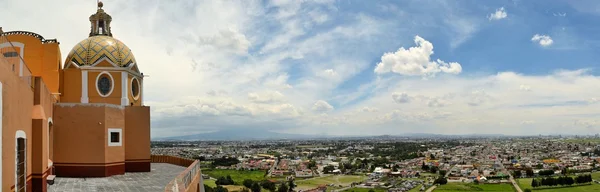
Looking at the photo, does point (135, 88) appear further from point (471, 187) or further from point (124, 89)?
point (471, 187)

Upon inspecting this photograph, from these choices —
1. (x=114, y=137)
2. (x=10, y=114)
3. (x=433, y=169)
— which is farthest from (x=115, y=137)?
(x=433, y=169)

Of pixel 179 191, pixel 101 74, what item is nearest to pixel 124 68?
pixel 101 74

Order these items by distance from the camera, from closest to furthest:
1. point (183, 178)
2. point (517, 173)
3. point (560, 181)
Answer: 1. point (183, 178)
2. point (560, 181)
3. point (517, 173)

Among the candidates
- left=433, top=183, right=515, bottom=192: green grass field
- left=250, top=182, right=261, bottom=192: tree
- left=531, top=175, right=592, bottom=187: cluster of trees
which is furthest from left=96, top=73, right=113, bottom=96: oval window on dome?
left=531, top=175, right=592, bottom=187: cluster of trees

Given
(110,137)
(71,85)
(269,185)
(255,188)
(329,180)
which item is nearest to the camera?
(110,137)

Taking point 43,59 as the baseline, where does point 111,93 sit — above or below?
below

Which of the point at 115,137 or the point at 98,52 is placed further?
the point at 98,52

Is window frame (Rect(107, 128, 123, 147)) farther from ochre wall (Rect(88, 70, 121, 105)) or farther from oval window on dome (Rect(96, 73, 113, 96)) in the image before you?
oval window on dome (Rect(96, 73, 113, 96))

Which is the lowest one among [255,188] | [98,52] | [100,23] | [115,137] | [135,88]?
[255,188]

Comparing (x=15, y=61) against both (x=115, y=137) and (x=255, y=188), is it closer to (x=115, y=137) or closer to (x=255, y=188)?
(x=115, y=137)
